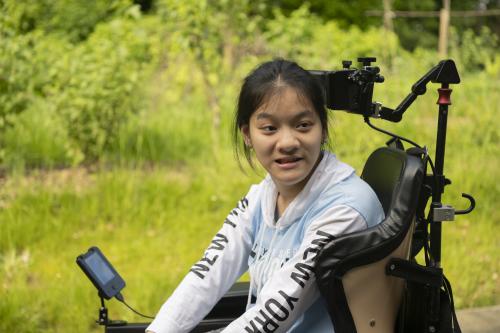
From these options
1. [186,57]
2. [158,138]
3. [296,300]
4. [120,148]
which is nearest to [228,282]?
[296,300]

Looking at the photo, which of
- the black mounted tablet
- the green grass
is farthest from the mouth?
the green grass

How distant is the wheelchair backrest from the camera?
1.80 m

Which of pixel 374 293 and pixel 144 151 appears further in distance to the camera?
pixel 144 151

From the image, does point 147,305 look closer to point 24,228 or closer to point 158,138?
point 24,228

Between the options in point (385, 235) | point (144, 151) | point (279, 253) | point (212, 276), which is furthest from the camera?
point (144, 151)

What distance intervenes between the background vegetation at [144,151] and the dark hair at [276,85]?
6.00 feet

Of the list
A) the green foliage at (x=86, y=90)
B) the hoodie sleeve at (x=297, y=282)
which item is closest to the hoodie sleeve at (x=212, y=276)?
the hoodie sleeve at (x=297, y=282)

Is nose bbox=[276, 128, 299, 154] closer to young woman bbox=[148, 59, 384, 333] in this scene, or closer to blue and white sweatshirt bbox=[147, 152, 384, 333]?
young woman bbox=[148, 59, 384, 333]

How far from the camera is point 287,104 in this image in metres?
2.00

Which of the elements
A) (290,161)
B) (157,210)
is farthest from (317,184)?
(157,210)

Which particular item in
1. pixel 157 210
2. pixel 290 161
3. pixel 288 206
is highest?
pixel 290 161

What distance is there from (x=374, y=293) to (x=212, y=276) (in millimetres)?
571

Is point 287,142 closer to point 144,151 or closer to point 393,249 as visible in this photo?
point 393,249

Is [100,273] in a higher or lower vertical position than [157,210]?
higher
